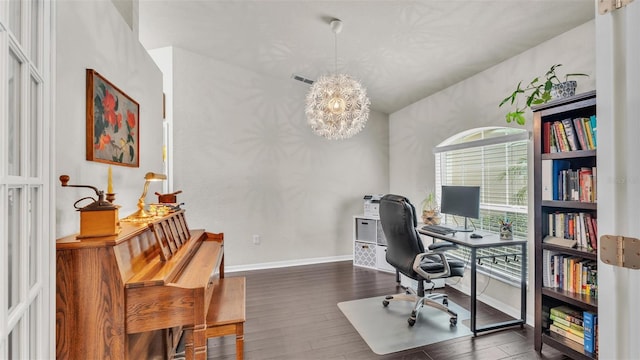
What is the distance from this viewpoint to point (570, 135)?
204 centimetres

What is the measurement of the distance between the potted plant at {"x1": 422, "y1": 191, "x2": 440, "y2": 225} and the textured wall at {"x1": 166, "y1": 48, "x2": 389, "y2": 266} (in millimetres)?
1282

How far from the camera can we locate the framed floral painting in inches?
72.6

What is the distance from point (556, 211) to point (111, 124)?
11.2ft

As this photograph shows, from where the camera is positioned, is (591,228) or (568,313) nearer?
(591,228)

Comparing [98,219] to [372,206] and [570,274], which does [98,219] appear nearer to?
[570,274]

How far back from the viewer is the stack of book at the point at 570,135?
75.5 inches

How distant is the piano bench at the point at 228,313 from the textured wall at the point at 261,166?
2026 millimetres

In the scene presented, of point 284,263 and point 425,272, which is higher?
point 425,272

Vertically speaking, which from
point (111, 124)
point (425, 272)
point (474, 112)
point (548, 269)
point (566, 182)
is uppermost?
point (474, 112)

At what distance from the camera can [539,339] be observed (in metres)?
2.19

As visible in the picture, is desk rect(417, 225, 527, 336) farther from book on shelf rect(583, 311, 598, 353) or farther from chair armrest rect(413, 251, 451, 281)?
book on shelf rect(583, 311, 598, 353)

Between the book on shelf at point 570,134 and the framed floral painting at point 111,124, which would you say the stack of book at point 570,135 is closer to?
the book on shelf at point 570,134

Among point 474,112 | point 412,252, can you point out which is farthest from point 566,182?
point 474,112
